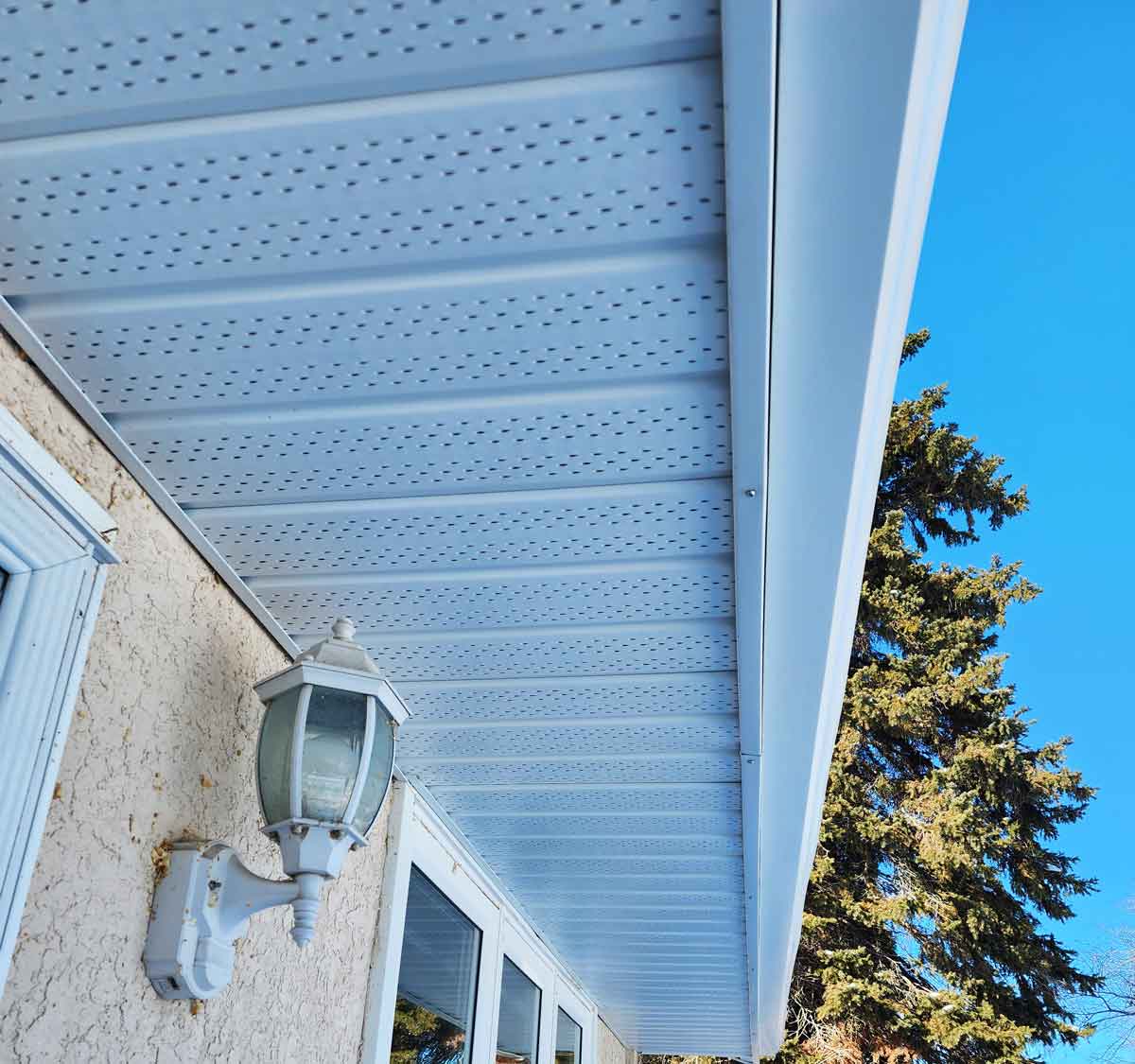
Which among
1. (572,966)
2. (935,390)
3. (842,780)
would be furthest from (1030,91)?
(572,966)

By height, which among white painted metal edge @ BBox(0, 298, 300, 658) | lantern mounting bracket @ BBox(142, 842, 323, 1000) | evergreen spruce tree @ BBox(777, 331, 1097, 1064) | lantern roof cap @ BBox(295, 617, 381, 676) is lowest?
lantern mounting bracket @ BBox(142, 842, 323, 1000)

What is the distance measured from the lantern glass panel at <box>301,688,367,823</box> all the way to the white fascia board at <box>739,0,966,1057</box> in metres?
0.69

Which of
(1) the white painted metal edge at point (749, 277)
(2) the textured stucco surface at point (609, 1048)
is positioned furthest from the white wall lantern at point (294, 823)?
(2) the textured stucco surface at point (609, 1048)

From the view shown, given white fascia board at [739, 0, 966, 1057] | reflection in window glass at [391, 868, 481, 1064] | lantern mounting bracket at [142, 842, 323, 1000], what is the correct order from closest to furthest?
white fascia board at [739, 0, 966, 1057] < lantern mounting bracket at [142, 842, 323, 1000] < reflection in window glass at [391, 868, 481, 1064]

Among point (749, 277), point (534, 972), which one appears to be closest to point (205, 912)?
point (749, 277)

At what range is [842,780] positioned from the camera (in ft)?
32.9

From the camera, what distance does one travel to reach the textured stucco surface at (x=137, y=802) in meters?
1.45

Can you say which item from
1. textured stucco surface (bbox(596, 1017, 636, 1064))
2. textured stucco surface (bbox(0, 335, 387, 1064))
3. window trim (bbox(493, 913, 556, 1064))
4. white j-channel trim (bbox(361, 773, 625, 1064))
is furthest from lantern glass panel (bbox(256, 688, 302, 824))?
textured stucco surface (bbox(596, 1017, 636, 1064))

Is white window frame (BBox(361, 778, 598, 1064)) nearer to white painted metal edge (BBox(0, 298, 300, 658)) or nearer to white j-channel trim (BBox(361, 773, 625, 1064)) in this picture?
white j-channel trim (BBox(361, 773, 625, 1064))

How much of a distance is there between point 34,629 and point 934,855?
9420 mm

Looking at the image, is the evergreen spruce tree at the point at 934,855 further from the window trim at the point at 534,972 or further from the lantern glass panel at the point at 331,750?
the lantern glass panel at the point at 331,750

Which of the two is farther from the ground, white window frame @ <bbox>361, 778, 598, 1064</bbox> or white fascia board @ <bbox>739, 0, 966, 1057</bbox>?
white fascia board @ <bbox>739, 0, 966, 1057</bbox>

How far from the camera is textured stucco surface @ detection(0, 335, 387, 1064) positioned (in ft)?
4.75

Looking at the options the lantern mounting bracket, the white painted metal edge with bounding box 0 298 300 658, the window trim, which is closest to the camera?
the white painted metal edge with bounding box 0 298 300 658
